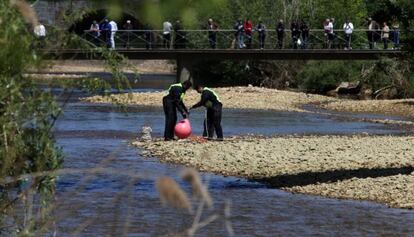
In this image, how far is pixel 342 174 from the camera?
22.2m

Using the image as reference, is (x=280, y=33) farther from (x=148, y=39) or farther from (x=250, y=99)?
(x=250, y=99)

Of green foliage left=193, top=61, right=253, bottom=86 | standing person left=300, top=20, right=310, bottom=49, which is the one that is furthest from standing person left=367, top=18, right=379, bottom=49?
green foliage left=193, top=61, right=253, bottom=86

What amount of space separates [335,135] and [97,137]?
6752mm

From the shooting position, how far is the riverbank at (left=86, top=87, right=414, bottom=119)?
46.2 m

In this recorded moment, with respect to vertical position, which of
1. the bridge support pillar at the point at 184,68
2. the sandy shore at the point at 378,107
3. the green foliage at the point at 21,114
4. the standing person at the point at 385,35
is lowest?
the sandy shore at the point at 378,107

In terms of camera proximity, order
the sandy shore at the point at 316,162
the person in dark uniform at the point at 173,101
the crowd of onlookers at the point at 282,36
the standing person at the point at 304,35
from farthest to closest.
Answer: the standing person at the point at 304,35
the crowd of onlookers at the point at 282,36
the person in dark uniform at the point at 173,101
the sandy shore at the point at 316,162

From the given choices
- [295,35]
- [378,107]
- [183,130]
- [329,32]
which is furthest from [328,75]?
[183,130]

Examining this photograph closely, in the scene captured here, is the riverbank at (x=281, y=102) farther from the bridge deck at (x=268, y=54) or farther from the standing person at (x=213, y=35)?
the standing person at (x=213, y=35)

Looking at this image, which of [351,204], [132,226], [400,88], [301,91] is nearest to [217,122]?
[351,204]

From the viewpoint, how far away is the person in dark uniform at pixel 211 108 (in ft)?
89.1

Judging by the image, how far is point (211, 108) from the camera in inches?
1076

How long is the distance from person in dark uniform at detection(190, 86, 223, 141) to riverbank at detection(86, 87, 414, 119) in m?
15.9

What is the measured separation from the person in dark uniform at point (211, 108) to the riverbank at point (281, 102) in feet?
52.2

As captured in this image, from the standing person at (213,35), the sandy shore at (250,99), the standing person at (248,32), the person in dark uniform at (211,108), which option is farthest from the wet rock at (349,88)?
the person in dark uniform at (211,108)
